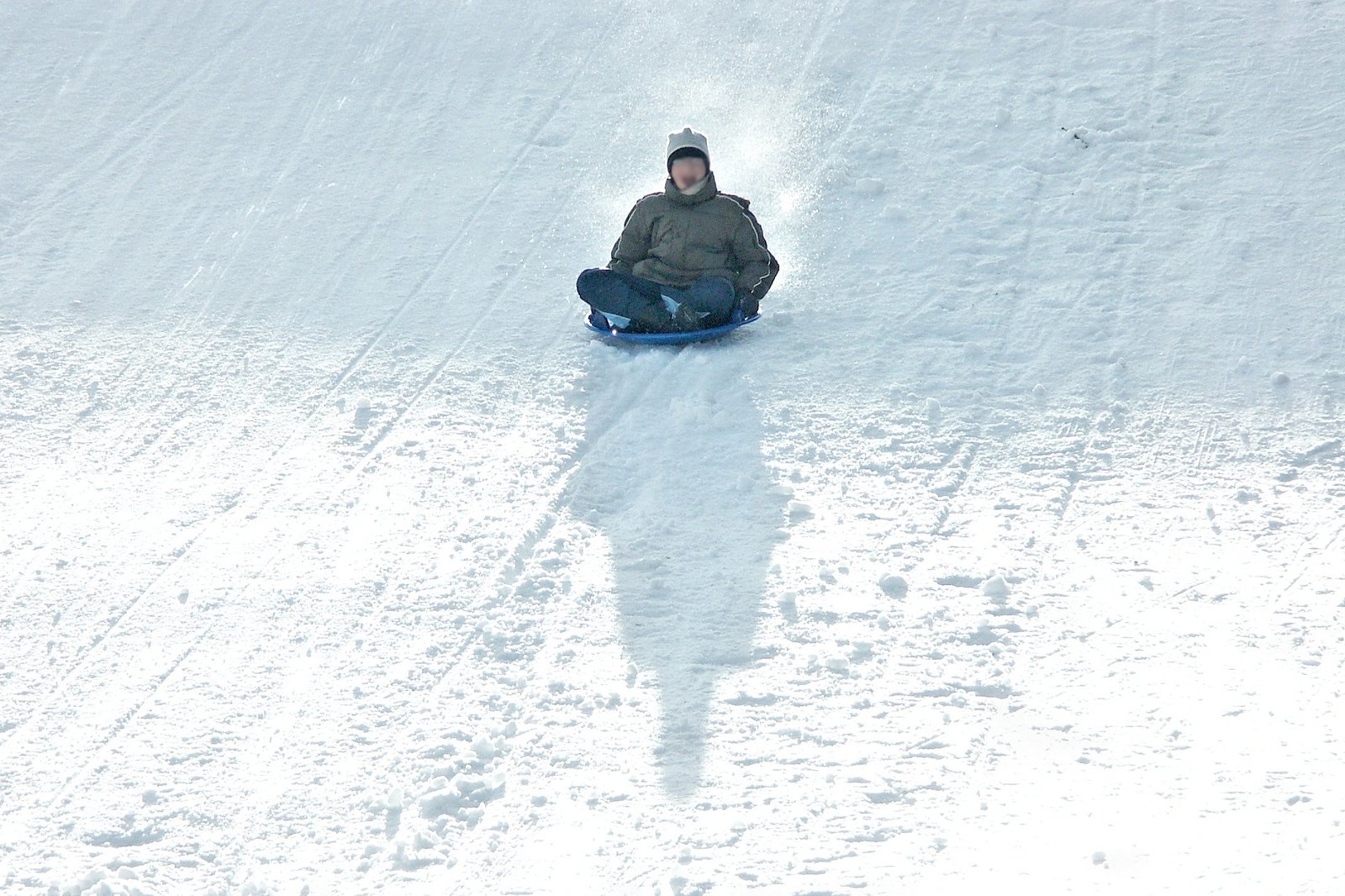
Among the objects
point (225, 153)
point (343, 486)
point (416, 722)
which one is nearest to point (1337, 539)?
point (416, 722)

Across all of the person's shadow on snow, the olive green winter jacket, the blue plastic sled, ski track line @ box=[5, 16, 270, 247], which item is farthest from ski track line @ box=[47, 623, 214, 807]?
ski track line @ box=[5, 16, 270, 247]

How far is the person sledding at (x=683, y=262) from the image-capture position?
5.19 meters

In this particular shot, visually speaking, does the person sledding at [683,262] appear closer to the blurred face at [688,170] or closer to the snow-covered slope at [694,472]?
the blurred face at [688,170]

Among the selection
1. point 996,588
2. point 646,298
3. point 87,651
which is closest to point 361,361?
point 646,298

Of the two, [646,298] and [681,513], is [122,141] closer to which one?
[646,298]

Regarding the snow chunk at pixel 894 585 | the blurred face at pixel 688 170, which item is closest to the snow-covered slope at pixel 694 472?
the snow chunk at pixel 894 585

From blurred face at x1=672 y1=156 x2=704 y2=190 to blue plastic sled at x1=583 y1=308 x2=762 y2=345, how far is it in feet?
1.72

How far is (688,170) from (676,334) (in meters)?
0.64

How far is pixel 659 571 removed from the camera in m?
3.85

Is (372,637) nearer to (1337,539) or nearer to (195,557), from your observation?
(195,557)

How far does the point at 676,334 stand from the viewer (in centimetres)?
518

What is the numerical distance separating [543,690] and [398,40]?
234 inches

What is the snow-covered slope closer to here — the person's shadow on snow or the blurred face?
the person's shadow on snow

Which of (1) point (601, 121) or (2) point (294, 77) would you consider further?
(2) point (294, 77)
